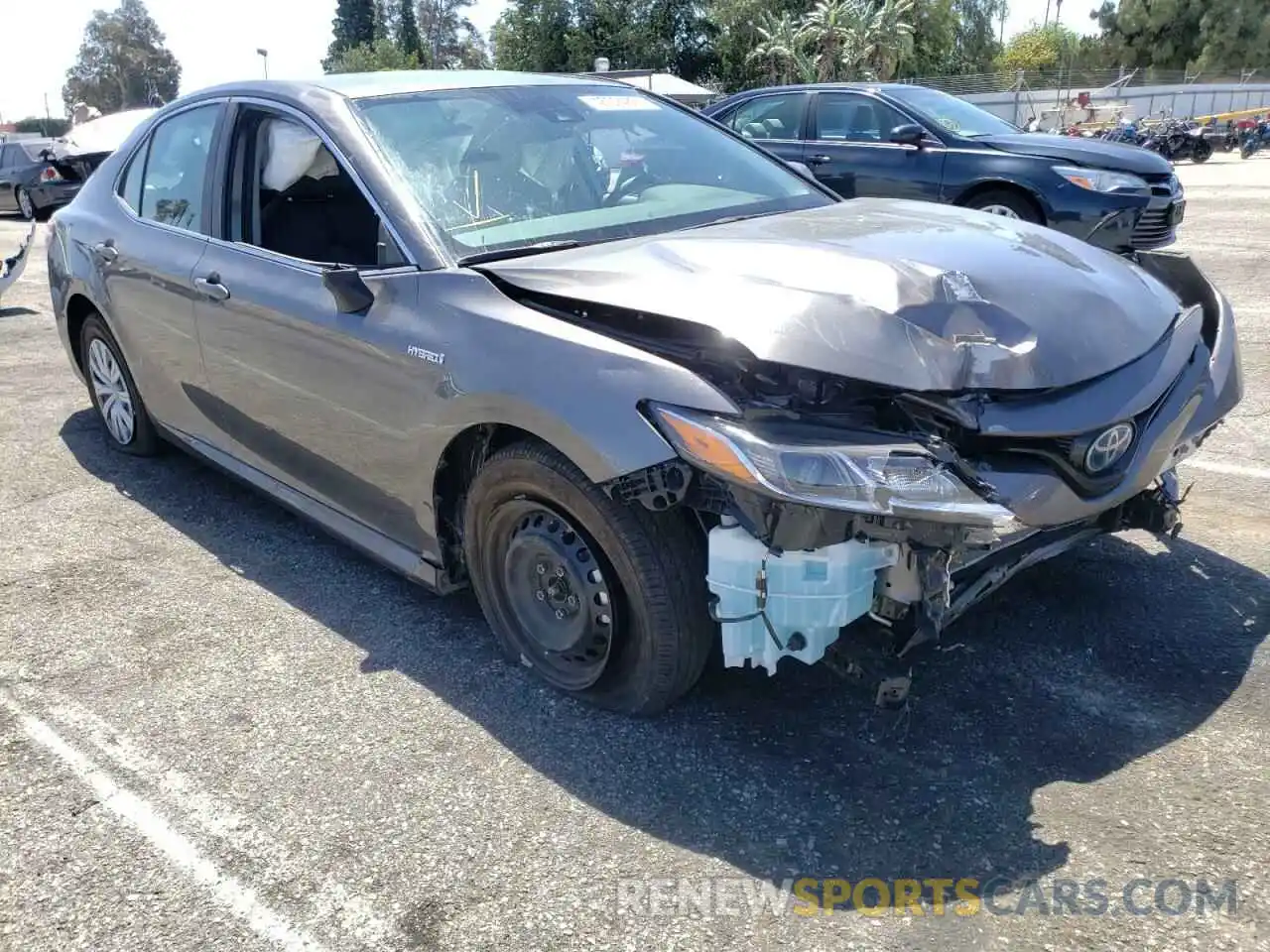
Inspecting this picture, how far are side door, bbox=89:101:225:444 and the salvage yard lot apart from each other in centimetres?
92

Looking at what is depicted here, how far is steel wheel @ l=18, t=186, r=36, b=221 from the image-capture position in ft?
66.1

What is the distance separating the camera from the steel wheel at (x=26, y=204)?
66.1 feet

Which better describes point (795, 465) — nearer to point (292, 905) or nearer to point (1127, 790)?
point (1127, 790)

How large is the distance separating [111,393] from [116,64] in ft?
356

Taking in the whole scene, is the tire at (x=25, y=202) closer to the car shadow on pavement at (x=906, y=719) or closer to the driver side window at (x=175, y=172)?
the driver side window at (x=175, y=172)

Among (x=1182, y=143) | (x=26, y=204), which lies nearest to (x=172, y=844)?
(x=26, y=204)

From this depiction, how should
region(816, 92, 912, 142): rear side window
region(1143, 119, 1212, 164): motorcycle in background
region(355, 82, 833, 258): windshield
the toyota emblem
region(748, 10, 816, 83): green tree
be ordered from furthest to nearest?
region(748, 10, 816, 83): green tree, region(1143, 119, 1212, 164): motorcycle in background, region(816, 92, 912, 142): rear side window, region(355, 82, 833, 258): windshield, the toyota emblem

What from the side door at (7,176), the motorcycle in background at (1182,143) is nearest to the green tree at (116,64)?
the side door at (7,176)

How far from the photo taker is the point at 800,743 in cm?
286

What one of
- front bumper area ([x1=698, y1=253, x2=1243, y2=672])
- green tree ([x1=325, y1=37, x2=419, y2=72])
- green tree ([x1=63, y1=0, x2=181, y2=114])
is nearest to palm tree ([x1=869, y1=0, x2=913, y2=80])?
green tree ([x1=325, y1=37, x2=419, y2=72])

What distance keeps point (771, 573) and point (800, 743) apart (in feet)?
2.08

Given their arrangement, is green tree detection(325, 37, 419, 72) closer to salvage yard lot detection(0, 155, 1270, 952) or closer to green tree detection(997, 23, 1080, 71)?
green tree detection(997, 23, 1080, 71)

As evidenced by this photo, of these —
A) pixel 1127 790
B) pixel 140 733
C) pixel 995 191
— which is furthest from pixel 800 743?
pixel 995 191

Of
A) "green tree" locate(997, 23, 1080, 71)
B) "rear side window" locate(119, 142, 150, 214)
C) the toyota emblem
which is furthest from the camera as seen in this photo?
"green tree" locate(997, 23, 1080, 71)
